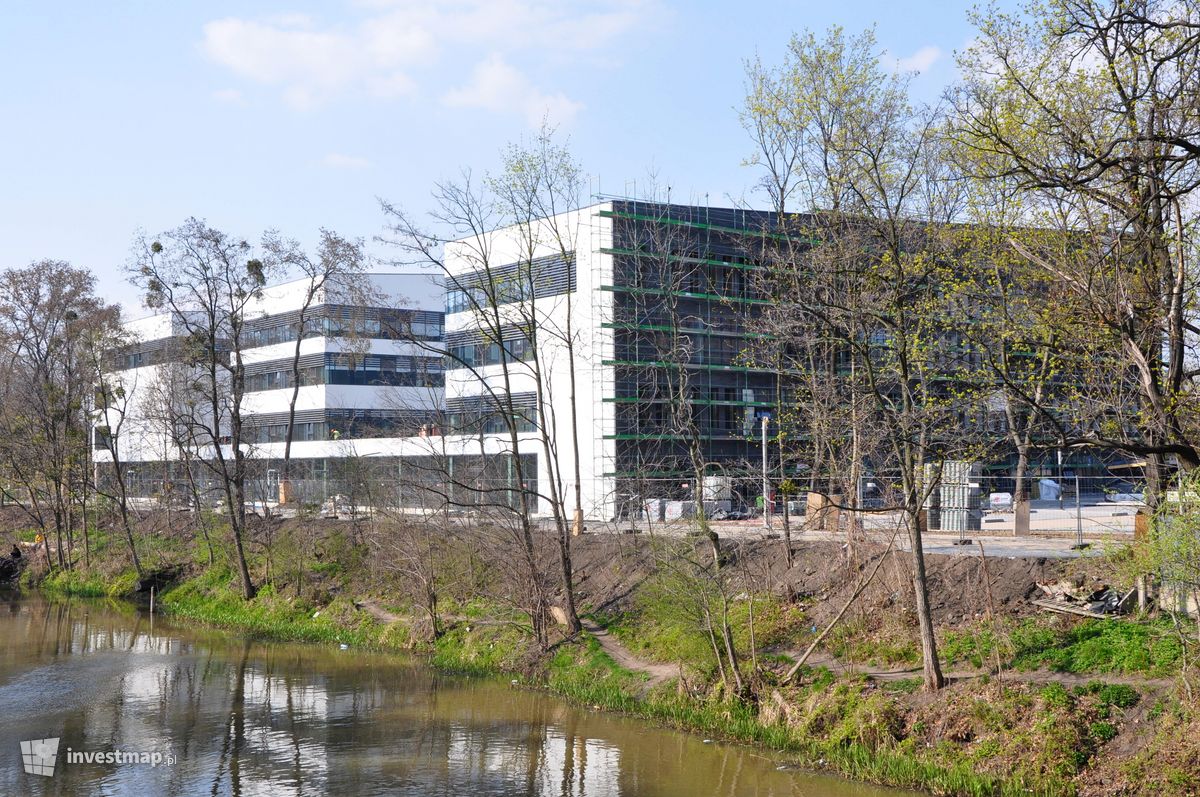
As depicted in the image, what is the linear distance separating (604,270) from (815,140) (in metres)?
29.7

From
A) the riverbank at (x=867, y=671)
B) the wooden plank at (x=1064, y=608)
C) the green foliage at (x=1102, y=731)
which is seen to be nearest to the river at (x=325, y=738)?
the riverbank at (x=867, y=671)

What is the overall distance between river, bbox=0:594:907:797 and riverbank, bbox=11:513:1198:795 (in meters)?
0.83

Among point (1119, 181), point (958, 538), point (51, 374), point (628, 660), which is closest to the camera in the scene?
point (1119, 181)

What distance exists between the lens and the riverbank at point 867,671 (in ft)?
53.9

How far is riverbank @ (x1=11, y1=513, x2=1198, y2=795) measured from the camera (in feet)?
53.9

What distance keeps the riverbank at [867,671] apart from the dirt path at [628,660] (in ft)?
0.25

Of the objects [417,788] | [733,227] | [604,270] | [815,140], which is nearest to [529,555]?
[417,788]

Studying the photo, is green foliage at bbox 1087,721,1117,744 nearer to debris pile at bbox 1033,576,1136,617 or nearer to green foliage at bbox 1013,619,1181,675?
green foliage at bbox 1013,619,1181,675

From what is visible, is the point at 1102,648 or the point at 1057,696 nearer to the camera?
the point at 1057,696

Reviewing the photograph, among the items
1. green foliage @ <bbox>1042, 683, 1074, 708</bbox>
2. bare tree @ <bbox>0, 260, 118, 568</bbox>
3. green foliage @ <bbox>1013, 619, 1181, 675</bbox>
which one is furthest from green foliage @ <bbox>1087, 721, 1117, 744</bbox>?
bare tree @ <bbox>0, 260, 118, 568</bbox>

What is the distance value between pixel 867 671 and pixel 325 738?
1086cm

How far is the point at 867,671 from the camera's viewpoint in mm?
21047

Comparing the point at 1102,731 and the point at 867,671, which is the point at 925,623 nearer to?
the point at 867,671

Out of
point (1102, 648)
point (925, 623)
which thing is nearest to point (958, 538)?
point (925, 623)
